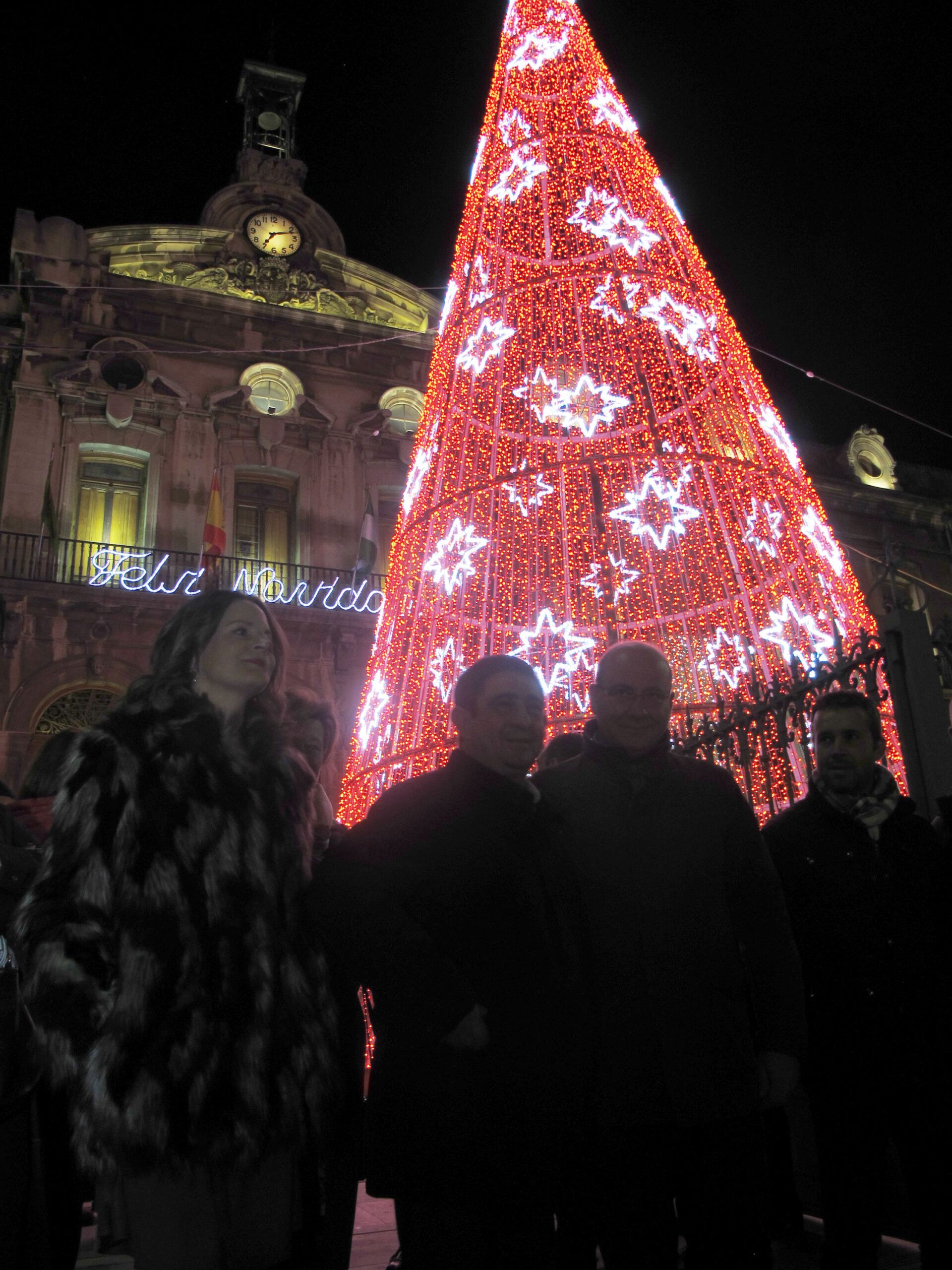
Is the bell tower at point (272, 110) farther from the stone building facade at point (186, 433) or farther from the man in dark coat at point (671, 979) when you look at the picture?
the man in dark coat at point (671, 979)

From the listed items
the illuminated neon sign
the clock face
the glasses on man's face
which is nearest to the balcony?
the illuminated neon sign

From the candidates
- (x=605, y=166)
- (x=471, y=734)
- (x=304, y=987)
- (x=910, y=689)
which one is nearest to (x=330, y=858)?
(x=304, y=987)

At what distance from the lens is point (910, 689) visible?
11.4 ft

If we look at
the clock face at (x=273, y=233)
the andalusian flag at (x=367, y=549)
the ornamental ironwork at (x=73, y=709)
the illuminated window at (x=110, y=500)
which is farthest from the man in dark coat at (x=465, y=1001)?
the clock face at (x=273, y=233)

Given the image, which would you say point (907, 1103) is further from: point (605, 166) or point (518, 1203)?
point (605, 166)

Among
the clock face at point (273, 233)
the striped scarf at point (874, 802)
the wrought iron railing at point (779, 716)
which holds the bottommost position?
the striped scarf at point (874, 802)

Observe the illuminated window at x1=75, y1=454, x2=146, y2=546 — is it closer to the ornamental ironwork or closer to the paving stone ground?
the ornamental ironwork

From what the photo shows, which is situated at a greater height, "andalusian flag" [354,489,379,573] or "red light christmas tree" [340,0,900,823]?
"andalusian flag" [354,489,379,573]

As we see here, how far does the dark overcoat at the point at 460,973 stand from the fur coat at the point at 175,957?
14 cm

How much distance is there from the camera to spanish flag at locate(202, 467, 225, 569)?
11.6 m

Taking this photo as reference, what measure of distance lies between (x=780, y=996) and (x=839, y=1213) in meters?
0.66

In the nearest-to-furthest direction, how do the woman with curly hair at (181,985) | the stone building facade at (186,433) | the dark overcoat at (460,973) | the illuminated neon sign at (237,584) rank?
the woman with curly hair at (181,985) < the dark overcoat at (460,973) < the stone building facade at (186,433) < the illuminated neon sign at (237,584)

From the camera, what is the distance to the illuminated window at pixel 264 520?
13.3m

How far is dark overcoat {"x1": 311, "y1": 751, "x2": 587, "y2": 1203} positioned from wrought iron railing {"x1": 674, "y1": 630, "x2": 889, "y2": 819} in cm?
211
